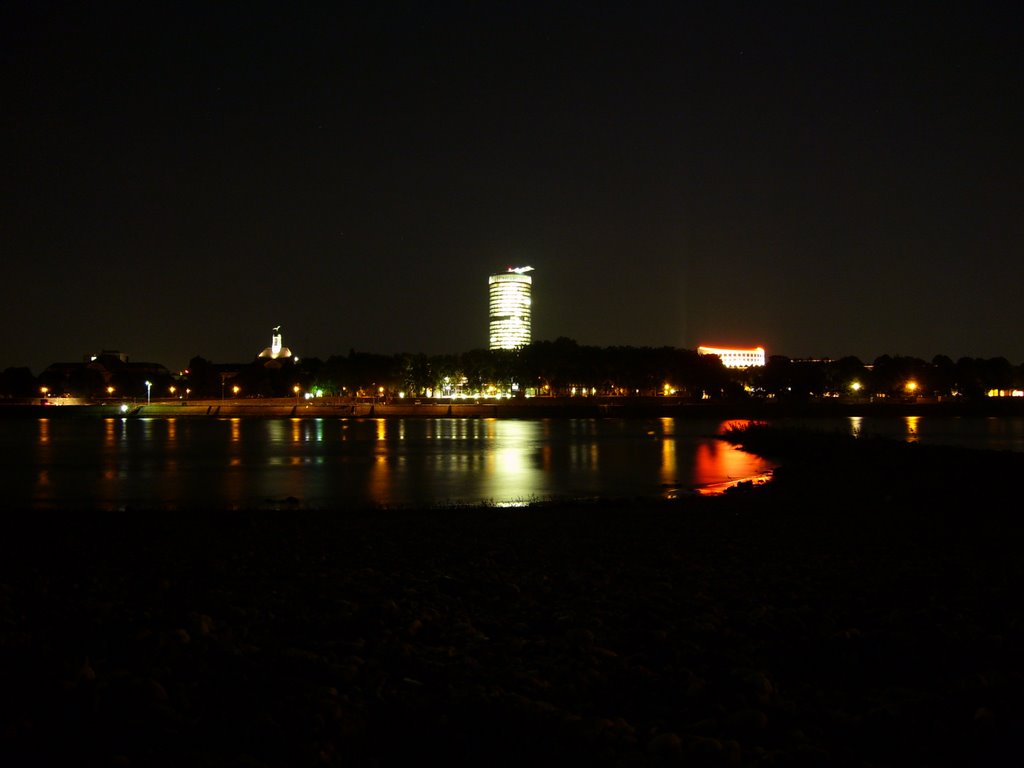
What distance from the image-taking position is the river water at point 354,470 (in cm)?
2645

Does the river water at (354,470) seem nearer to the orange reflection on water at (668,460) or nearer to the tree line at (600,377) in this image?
the orange reflection on water at (668,460)

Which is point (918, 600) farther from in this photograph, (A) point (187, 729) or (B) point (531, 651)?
(A) point (187, 729)

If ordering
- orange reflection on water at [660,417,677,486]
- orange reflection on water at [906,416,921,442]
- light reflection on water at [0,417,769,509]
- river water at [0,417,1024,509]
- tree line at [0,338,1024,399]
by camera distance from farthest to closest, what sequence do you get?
tree line at [0,338,1024,399], orange reflection on water at [906,416,921,442], orange reflection on water at [660,417,677,486], light reflection on water at [0,417,769,509], river water at [0,417,1024,509]

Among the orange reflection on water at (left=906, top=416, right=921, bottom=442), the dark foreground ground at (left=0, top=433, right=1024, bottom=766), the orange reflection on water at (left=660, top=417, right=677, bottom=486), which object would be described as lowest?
the orange reflection on water at (left=906, top=416, right=921, bottom=442)

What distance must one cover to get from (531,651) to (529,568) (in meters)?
4.10

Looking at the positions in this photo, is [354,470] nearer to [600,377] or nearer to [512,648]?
[512,648]

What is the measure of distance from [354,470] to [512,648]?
1176 inches

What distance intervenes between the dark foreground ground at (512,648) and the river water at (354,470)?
10814 millimetres

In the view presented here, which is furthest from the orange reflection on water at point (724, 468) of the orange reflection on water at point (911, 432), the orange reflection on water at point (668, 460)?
the orange reflection on water at point (911, 432)

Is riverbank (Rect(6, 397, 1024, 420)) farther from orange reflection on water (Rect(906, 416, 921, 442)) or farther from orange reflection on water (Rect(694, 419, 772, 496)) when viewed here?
orange reflection on water (Rect(694, 419, 772, 496))

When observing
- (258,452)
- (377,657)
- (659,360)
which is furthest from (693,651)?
(659,360)

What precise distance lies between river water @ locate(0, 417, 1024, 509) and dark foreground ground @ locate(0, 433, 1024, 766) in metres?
10.8

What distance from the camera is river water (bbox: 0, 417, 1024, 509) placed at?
86.8 ft

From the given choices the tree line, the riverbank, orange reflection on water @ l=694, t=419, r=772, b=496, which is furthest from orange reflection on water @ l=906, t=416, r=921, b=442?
the tree line
